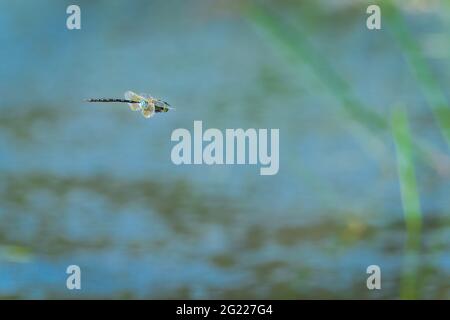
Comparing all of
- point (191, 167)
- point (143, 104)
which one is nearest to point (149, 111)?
point (143, 104)

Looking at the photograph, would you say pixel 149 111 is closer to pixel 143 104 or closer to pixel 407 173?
pixel 143 104

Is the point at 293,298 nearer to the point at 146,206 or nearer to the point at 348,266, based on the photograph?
the point at 348,266

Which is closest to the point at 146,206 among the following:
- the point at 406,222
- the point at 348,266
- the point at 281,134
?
the point at 281,134

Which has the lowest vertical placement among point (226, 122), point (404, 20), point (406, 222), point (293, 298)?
point (293, 298)

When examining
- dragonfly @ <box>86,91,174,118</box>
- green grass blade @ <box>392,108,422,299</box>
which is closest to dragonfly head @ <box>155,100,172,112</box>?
dragonfly @ <box>86,91,174,118</box>

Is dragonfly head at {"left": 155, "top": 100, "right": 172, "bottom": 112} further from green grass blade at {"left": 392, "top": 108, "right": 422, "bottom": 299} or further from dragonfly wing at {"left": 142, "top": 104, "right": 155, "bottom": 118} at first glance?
green grass blade at {"left": 392, "top": 108, "right": 422, "bottom": 299}

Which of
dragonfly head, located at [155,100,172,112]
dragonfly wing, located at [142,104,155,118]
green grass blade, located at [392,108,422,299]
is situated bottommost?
green grass blade, located at [392,108,422,299]

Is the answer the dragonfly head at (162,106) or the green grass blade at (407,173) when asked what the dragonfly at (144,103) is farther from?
the green grass blade at (407,173)
